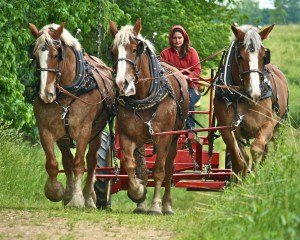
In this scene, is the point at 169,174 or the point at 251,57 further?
the point at 169,174

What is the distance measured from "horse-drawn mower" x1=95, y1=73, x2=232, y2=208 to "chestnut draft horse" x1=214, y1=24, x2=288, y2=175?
32 cm

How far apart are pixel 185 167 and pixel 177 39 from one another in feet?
5.90

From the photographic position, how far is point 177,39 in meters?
15.7

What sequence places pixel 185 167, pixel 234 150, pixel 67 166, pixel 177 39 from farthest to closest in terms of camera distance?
pixel 185 167 < pixel 177 39 < pixel 67 166 < pixel 234 150

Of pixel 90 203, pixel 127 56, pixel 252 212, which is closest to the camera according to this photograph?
pixel 252 212

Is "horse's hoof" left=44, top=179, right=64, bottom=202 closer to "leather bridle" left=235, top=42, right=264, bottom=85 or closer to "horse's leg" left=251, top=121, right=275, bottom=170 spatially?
"horse's leg" left=251, top=121, right=275, bottom=170

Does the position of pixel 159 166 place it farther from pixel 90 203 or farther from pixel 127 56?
pixel 127 56

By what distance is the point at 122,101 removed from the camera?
13.8 metres

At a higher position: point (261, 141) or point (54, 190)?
point (261, 141)

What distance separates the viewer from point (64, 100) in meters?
13.9

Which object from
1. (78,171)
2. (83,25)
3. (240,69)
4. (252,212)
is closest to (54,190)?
(78,171)

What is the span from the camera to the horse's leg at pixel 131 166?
13805 millimetres

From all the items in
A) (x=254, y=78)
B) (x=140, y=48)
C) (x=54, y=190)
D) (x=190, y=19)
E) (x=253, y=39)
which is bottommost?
(x=54, y=190)

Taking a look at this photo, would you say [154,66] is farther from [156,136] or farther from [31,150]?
[31,150]
